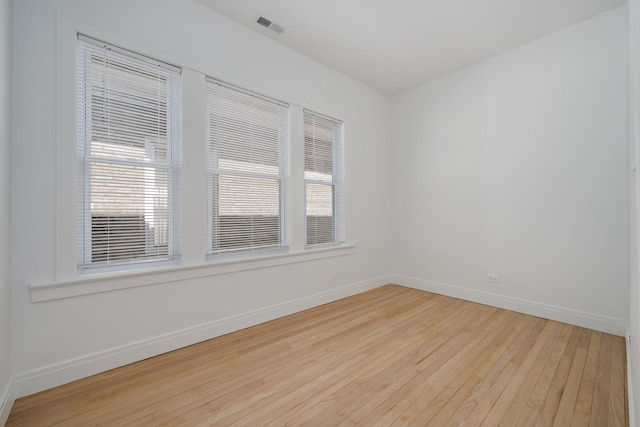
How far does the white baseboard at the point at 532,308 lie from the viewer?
8.80 ft

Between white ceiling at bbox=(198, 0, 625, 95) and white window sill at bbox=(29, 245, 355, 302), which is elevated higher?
white ceiling at bbox=(198, 0, 625, 95)

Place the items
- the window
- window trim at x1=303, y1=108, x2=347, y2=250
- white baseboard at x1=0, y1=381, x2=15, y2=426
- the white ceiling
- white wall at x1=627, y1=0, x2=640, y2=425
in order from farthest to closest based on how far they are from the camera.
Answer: window trim at x1=303, y1=108, x2=347, y2=250
the window
the white ceiling
white baseboard at x1=0, y1=381, x2=15, y2=426
white wall at x1=627, y1=0, x2=640, y2=425

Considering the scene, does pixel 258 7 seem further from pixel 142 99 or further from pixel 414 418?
pixel 414 418

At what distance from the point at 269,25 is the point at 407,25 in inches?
57.8

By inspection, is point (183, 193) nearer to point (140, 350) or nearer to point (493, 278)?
point (140, 350)

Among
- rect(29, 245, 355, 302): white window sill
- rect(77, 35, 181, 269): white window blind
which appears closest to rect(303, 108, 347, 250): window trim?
rect(29, 245, 355, 302): white window sill

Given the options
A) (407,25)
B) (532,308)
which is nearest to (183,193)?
(407,25)

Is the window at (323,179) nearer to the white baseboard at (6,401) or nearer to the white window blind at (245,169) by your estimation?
the white window blind at (245,169)

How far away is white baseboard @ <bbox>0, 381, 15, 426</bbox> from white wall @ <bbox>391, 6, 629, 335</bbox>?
432 cm

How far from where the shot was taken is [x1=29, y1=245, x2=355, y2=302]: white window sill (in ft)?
6.19

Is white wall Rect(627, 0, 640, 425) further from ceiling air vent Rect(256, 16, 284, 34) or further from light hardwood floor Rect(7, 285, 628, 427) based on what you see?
ceiling air vent Rect(256, 16, 284, 34)

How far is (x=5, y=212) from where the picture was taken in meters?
1.67

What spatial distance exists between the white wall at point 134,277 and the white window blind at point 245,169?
0.62 feet

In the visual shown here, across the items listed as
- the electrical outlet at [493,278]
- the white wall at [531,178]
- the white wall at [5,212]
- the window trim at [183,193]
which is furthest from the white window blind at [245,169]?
the electrical outlet at [493,278]
